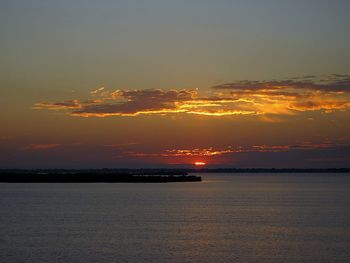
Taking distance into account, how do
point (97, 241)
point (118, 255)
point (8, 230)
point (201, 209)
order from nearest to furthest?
1. point (118, 255)
2. point (97, 241)
3. point (8, 230)
4. point (201, 209)

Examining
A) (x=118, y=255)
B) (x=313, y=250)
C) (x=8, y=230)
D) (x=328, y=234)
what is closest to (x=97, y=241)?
(x=118, y=255)

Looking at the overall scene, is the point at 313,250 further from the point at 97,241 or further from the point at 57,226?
the point at 57,226

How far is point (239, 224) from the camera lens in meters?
54.0

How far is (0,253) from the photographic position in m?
37.3

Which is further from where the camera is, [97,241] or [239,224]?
[239,224]

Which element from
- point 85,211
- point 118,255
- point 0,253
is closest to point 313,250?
point 118,255

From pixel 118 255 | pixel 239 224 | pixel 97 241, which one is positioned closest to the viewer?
pixel 118 255

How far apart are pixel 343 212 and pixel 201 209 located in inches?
610

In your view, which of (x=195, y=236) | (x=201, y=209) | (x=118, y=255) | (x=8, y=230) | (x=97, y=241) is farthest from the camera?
(x=201, y=209)

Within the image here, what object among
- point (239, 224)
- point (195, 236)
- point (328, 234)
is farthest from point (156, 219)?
point (328, 234)

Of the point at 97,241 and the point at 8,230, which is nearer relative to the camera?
the point at 97,241

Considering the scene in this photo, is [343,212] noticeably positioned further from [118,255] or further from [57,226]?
[118,255]

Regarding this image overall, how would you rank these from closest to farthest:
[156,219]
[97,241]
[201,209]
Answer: [97,241] → [156,219] → [201,209]

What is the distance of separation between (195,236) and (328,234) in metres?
9.94
